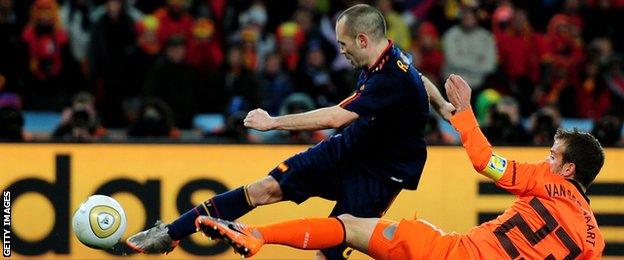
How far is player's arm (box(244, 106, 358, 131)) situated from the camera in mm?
8406

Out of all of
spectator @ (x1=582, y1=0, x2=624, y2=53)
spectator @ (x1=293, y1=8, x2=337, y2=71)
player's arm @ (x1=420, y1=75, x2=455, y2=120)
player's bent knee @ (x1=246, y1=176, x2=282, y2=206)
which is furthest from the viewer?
spectator @ (x1=582, y1=0, x2=624, y2=53)

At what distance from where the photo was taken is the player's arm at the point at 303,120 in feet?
27.6

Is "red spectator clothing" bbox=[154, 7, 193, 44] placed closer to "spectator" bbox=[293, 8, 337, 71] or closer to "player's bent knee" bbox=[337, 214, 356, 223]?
"spectator" bbox=[293, 8, 337, 71]

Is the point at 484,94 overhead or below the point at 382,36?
below

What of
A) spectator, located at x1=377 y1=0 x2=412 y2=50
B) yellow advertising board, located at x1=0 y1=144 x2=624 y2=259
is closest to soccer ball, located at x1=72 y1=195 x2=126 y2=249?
yellow advertising board, located at x1=0 y1=144 x2=624 y2=259

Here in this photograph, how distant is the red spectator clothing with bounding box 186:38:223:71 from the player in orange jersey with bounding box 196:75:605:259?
22.1 feet

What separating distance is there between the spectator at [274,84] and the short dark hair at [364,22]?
5545 mm

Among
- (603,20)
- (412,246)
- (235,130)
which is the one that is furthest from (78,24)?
(412,246)

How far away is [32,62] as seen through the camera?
14.7 m

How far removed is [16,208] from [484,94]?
549 centimetres

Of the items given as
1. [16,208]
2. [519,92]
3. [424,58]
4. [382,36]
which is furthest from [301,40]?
[382,36]

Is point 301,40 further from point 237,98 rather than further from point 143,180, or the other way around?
point 143,180

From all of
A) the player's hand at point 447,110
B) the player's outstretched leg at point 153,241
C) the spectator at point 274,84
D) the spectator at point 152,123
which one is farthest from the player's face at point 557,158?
the spectator at point 274,84

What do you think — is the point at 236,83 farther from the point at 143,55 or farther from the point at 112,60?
the point at 112,60
